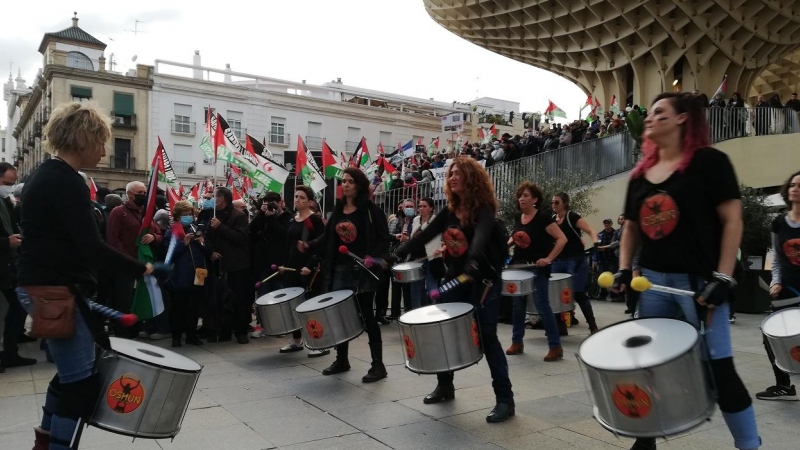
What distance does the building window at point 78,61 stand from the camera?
53438 millimetres

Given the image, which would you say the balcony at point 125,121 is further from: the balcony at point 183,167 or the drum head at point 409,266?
the drum head at point 409,266

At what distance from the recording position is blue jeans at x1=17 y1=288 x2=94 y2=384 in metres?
3.16

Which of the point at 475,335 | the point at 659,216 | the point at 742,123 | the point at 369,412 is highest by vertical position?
the point at 742,123

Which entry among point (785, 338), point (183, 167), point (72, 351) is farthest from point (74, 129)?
point (183, 167)

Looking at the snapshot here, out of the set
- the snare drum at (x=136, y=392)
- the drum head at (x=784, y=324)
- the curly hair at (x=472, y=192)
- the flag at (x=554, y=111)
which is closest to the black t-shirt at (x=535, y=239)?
the curly hair at (x=472, y=192)

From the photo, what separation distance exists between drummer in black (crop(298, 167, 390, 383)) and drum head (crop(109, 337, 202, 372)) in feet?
8.85

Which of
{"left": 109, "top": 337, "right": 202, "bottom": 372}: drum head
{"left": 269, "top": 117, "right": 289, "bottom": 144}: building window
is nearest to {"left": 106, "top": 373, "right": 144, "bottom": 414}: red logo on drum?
{"left": 109, "top": 337, "right": 202, "bottom": 372}: drum head

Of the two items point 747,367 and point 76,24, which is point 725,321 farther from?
point 76,24

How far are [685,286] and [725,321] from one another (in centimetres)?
25

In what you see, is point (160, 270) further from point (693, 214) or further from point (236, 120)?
point (236, 120)

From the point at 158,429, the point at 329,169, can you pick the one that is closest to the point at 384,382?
the point at 158,429

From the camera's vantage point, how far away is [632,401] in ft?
9.47

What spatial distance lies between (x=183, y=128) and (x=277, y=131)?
7.04m

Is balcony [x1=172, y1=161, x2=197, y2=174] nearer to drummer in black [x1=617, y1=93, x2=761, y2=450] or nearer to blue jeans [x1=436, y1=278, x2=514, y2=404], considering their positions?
blue jeans [x1=436, y1=278, x2=514, y2=404]
